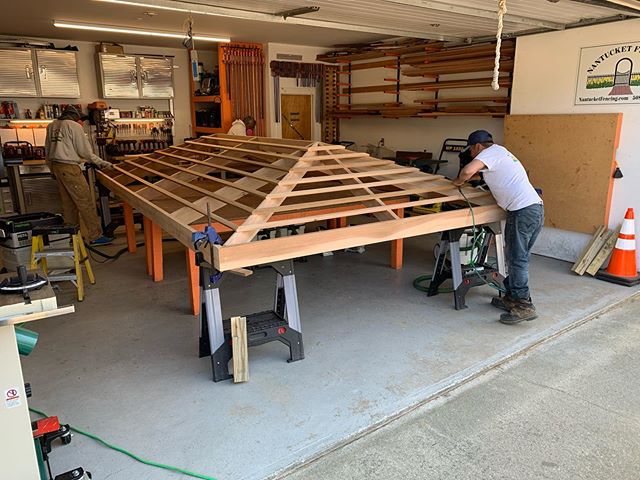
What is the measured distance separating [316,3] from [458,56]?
2683 mm

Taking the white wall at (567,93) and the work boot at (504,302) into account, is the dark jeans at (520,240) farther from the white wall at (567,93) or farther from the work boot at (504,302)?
the white wall at (567,93)

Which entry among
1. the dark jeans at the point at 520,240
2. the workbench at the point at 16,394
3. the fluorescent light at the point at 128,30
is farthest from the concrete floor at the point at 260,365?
the fluorescent light at the point at 128,30

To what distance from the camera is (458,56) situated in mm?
6543

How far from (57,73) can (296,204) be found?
633 centimetres

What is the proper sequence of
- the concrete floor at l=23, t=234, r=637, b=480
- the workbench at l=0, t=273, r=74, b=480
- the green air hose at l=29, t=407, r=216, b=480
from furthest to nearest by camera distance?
the concrete floor at l=23, t=234, r=637, b=480, the green air hose at l=29, t=407, r=216, b=480, the workbench at l=0, t=273, r=74, b=480

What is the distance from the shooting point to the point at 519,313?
3824 mm

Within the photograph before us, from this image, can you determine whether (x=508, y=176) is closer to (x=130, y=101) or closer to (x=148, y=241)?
(x=148, y=241)

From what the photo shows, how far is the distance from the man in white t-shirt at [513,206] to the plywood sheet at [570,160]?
1.77 metres

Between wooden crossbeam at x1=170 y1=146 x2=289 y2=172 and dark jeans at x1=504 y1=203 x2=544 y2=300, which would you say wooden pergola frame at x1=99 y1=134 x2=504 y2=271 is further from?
dark jeans at x1=504 y1=203 x2=544 y2=300

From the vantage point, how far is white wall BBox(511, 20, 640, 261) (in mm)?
4945

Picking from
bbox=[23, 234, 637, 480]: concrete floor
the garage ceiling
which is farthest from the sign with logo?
bbox=[23, 234, 637, 480]: concrete floor

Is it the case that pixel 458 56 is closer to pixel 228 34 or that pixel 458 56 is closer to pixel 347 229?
pixel 228 34

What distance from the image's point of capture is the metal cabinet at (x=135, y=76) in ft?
26.1

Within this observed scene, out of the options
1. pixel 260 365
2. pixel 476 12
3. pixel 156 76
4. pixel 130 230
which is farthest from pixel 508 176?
pixel 156 76
